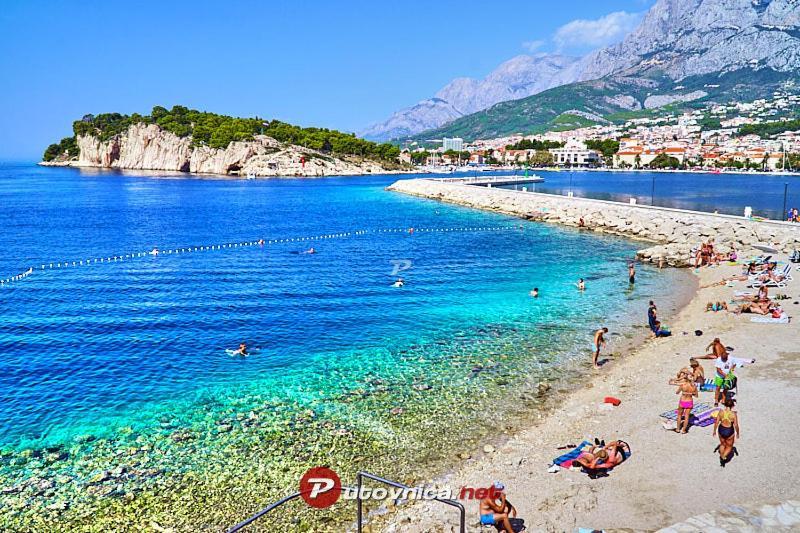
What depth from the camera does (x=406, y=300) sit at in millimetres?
29609

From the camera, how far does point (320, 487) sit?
12328 mm

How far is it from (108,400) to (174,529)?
7884mm

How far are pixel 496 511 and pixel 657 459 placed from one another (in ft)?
15.4

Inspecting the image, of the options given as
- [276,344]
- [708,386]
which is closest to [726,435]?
[708,386]

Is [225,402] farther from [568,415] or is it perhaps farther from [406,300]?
[406,300]

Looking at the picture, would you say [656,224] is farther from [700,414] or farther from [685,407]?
[685,407]

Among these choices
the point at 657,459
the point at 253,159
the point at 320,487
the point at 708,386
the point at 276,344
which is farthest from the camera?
the point at 253,159

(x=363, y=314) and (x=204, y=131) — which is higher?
(x=204, y=131)

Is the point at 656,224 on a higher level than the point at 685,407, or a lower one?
higher

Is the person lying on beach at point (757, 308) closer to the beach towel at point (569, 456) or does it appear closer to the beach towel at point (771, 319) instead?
the beach towel at point (771, 319)

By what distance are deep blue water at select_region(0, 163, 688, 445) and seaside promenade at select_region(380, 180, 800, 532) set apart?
3.51 meters

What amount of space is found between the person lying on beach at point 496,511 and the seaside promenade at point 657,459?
0.95 feet

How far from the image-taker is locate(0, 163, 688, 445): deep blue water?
18688mm

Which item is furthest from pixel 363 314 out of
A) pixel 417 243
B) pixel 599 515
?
pixel 417 243
